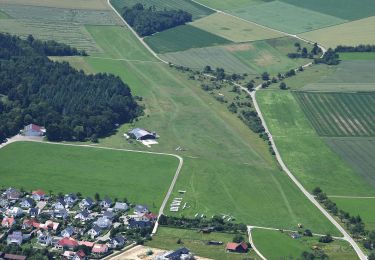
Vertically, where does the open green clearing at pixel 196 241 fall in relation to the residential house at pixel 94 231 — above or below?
above

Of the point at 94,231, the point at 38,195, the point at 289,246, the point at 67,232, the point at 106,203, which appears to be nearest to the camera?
the point at 289,246

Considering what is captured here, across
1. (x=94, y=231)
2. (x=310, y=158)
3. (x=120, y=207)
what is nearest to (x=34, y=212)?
(x=94, y=231)

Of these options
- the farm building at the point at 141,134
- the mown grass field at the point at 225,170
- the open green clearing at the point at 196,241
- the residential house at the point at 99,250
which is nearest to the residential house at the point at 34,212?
the residential house at the point at 99,250

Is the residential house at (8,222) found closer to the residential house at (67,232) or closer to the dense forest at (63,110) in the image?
the residential house at (67,232)

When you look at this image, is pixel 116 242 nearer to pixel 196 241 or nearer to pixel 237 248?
pixel 196 241

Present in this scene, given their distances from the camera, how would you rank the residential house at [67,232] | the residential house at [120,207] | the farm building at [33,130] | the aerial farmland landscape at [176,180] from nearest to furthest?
1. the aerial farmland landscape at [176,180]
2. the residential house at [67,232]
3. the residential house at [120,207]
4. the farm building at [33,130]

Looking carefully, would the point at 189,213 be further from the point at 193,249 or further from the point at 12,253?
the point at 12,253
